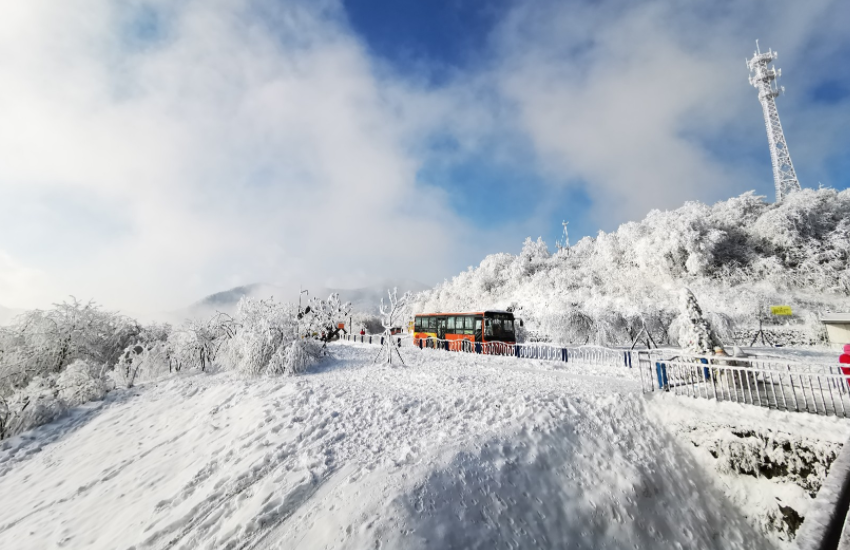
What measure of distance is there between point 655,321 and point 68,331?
3996cm

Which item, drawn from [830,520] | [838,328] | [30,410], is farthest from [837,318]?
[30,410]

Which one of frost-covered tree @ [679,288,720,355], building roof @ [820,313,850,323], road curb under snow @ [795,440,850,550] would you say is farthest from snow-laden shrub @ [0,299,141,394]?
building roof @ [820,313,850,323]

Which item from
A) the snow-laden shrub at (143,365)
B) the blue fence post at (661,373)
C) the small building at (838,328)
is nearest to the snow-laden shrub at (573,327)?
the small building at (838,328)

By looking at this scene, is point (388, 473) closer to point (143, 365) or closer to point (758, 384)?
point (758, 384)

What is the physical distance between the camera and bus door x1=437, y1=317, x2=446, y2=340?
25.3m

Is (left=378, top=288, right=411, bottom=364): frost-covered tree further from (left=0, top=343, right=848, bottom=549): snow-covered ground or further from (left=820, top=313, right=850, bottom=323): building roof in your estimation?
(left=820, top=313, right=850, bottom=323): building roof

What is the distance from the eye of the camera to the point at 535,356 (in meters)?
18.5

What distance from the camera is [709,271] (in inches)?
1447

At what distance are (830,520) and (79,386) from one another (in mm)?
19429

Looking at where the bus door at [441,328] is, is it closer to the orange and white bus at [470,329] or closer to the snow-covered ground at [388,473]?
the orange and white bus at [470,329]

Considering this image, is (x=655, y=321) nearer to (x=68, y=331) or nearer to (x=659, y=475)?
(x=659, y=475)

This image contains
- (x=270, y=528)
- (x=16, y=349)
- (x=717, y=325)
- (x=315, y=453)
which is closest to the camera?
(x=270, y=528)

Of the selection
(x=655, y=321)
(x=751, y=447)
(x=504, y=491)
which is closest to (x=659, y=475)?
(x=751, y=447)

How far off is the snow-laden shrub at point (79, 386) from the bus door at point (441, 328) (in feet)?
60.4
